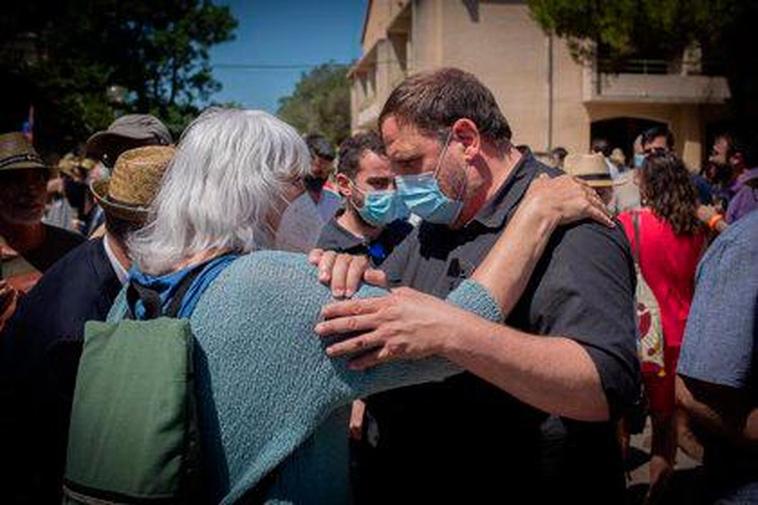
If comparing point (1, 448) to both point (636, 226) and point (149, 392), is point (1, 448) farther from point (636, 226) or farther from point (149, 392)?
point (636, 226)

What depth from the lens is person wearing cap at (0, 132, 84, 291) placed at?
3635mm

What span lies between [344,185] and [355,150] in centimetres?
23

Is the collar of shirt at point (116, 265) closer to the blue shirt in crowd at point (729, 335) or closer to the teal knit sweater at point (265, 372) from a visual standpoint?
the teal knit sweater at point (265, 372)

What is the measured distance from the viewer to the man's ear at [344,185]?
4.32m

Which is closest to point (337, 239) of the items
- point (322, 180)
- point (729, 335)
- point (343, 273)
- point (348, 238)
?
point (348, 238)

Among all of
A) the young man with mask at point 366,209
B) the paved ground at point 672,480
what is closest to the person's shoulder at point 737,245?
the young man with mask at point 366,209

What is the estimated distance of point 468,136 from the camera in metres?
2.13

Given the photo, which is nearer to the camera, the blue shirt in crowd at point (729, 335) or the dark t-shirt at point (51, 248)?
the blue shirt in crowd at point (729, 335)

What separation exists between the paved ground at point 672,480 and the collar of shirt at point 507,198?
291 centimetres

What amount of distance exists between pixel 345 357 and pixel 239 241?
0.37 m

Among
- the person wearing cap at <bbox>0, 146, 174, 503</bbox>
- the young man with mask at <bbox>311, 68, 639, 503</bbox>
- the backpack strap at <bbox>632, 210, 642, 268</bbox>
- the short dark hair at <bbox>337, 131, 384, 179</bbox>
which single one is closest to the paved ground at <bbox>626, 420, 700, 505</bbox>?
the backpack strap at <bbox>632, 210, 642, 268</bbox>

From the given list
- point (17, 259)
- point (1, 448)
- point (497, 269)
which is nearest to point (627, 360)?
point (497, 269)

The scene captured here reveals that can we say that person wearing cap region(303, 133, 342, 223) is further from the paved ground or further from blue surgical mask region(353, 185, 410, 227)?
the paved ground

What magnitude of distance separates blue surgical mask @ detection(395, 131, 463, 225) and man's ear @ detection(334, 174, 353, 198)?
2.02 m
